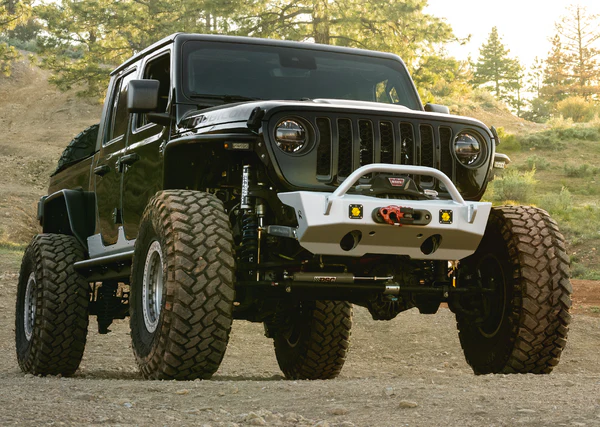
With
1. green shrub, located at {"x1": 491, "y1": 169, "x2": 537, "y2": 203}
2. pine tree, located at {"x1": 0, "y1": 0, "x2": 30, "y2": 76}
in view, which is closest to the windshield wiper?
green shrub, located at {"x1": 491, "y1": 169, "x2": 537, "y2": 203}

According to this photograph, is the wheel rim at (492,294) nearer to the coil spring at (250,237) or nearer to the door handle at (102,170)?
the coil spring at (250,237)

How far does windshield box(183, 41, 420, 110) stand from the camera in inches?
273

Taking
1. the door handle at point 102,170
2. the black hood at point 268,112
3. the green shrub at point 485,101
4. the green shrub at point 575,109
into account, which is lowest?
the door handle at point 102,170

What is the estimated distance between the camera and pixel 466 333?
699 cm

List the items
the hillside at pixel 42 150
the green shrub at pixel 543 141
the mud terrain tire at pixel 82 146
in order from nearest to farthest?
the mud terrain tire at pixel 82 146, the hillside at pixel 42 150, the green shrub at pixel 543 141

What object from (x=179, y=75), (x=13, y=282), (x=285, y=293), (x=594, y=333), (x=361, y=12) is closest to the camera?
(x=285, y=293)

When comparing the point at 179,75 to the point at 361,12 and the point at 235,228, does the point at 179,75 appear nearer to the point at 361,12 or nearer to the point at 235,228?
the point at 235,228

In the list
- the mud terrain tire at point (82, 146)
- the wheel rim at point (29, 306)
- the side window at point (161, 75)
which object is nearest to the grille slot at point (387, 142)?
the side window at point (161, 75)

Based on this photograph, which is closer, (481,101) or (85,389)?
(85,389)

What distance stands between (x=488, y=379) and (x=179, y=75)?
3.06 meters

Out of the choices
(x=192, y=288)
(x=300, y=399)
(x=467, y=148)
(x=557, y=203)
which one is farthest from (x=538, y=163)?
(x=300, y=399)

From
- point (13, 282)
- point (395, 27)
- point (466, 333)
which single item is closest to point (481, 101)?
point (395, 27)

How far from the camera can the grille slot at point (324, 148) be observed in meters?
5.83

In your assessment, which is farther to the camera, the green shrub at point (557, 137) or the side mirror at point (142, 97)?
the green shrub at point (557, 137)
